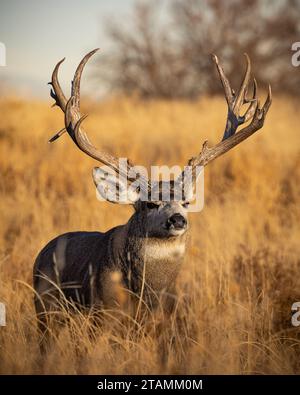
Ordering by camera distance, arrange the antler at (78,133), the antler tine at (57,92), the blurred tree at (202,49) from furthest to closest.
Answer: the blurred tree at (202,49) → the antler tine at (57,92) → the antler at (78,133)

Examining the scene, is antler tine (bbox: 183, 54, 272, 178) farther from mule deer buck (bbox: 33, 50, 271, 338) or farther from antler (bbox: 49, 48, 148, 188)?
antler (bbox: 49, 48, 148, 188)

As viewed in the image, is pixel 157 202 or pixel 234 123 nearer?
pixel 157 202

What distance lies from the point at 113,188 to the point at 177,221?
67 cm

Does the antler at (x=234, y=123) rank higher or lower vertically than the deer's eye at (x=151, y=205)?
higher

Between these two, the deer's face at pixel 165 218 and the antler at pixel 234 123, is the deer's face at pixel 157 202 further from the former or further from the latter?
the antler at pixel 234 123

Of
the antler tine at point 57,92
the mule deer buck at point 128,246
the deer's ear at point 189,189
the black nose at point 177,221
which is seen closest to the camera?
the black nose at point 177,221

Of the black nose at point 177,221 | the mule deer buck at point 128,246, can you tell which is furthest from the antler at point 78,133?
the black nose at point 177,221

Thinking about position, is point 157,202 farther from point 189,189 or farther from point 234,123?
point 234,123

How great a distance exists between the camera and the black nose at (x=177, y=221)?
15.6ft

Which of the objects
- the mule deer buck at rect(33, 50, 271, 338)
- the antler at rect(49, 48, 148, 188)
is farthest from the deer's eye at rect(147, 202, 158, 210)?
the antler at rect(49, 48, 148, 188)

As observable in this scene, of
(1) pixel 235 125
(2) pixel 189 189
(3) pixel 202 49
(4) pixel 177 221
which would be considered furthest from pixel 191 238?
(3) pixel 202 49

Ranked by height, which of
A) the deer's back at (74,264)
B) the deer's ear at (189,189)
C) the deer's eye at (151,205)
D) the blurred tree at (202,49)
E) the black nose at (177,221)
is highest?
the blurred tree at (202,49)

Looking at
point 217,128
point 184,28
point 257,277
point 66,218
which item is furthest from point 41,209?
point 184,28

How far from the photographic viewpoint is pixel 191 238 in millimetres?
7766
